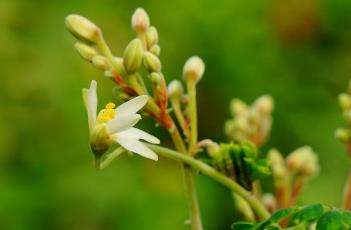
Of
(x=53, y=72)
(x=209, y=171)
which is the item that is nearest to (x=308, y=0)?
(x=53, y=72)

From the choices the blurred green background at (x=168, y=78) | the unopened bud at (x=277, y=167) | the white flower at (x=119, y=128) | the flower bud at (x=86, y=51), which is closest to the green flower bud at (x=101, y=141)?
the white flower at (x=119, y=128)

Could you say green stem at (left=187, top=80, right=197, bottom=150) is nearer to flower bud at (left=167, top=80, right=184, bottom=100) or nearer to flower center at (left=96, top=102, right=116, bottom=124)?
flower bud at (left=167, top=80, right=184, bottom=100)

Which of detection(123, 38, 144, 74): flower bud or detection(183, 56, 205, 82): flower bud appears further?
detection(183, 56, 205, 82): flower bud

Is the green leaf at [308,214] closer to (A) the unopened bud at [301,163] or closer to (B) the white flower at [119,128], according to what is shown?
(B) the white flower at [119,128]

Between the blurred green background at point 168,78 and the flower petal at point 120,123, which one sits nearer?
the flower petal at point 120,123

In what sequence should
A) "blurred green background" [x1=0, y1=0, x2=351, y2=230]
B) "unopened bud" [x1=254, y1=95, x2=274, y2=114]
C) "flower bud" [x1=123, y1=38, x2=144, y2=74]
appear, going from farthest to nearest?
"blurred green background" [x1=0, y1=0, x2=351, y2=230] < "unopened bud" [x1=254, y1=95, x2=274, y2=114] < "flower bud" [x1=123, y1=38, x2=144, y2=74]

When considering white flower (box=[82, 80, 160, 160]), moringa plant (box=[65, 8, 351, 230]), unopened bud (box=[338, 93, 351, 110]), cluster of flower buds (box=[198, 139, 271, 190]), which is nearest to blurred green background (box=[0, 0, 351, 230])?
unopened bud (box=[338, 93, 351, 110])

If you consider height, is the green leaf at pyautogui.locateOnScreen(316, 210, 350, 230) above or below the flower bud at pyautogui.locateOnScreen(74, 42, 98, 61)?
below
